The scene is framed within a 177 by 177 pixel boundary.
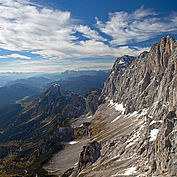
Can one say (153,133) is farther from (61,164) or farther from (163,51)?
(61,164)

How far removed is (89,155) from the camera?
114062 mm

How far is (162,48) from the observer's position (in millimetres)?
153500

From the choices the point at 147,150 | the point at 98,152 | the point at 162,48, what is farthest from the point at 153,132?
the point at 162,48

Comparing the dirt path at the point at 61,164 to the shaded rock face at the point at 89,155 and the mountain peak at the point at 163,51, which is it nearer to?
the shaded rock face at the point at 89,155

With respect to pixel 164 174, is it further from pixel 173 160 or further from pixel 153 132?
pixel 153 132

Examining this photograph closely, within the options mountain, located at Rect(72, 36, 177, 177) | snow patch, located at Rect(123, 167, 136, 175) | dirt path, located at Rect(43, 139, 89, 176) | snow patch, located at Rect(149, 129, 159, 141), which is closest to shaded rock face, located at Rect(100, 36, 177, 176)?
mountain, located at Rect(72, 36, 177, 177)

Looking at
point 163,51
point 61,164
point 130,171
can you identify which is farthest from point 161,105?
point 61,164

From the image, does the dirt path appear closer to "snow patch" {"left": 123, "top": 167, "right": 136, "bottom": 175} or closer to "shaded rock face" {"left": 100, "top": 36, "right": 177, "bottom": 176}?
"shaded rock face" {"left": 100, "top": 36, "right": 177, "bottom": 176}

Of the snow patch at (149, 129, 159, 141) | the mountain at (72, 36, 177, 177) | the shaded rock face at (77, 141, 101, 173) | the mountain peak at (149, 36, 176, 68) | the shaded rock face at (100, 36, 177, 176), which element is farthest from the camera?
the mountain peak at (149, 36, 176, 68)

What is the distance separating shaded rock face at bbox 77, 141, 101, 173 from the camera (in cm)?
10921

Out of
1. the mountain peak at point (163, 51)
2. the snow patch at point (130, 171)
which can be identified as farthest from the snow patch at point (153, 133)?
the mountain peak at point (163, 51)

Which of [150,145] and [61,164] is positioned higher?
[150,145]

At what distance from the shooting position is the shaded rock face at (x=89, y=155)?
10921 cm

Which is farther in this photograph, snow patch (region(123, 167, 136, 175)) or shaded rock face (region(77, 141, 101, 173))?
shaded rock face (region(77, 141, 101, 173))
